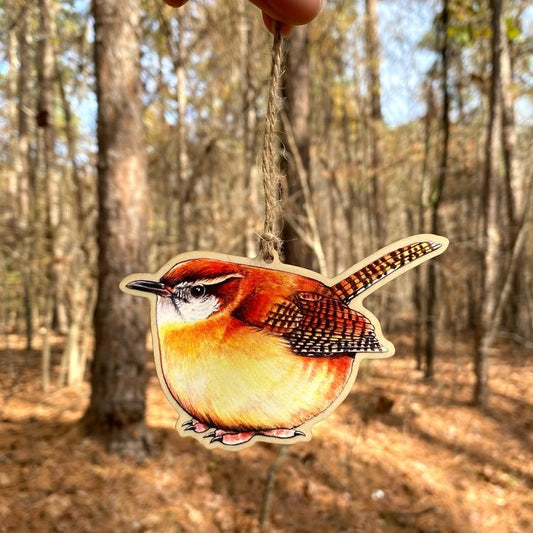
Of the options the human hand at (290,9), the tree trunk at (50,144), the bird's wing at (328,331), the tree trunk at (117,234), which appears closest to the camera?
the human hand at (290,9)

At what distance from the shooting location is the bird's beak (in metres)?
0.75

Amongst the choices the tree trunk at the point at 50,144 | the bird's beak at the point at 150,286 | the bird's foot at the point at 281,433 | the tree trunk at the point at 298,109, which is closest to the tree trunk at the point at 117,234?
the tree trunk at the point at 298,109

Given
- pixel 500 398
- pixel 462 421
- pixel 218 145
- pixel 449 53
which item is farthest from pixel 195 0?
pixel 500 398

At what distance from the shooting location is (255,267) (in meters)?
0.76

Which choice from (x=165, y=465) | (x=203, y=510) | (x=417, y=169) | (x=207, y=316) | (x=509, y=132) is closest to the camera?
(x=207, y=316)

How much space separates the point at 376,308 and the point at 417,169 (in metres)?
4.46

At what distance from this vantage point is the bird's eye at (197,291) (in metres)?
0.75

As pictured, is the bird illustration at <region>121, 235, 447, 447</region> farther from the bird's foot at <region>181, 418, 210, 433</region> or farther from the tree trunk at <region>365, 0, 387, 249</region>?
the tree trunk at <region>365, 0, 387, 249</region>

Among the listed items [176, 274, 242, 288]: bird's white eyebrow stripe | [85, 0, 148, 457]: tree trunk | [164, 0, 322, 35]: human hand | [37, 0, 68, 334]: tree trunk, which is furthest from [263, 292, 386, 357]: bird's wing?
[37, 0, 68, 334]: tree trunk

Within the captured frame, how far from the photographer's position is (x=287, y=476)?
2.89m

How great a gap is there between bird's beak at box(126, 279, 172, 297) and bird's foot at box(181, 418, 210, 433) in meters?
0.24

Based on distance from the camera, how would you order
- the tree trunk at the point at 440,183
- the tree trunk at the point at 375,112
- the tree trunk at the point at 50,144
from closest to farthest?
the tree trunk at the point at 50,144 < the tree trunk at the point at 440,183 < the tree trunk at the point at 375,112

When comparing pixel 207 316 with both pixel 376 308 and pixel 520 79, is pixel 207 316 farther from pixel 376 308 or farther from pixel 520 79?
pixel 520 79

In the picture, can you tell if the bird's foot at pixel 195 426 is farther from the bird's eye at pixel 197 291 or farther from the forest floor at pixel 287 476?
the forest floor at pixel 287 476
